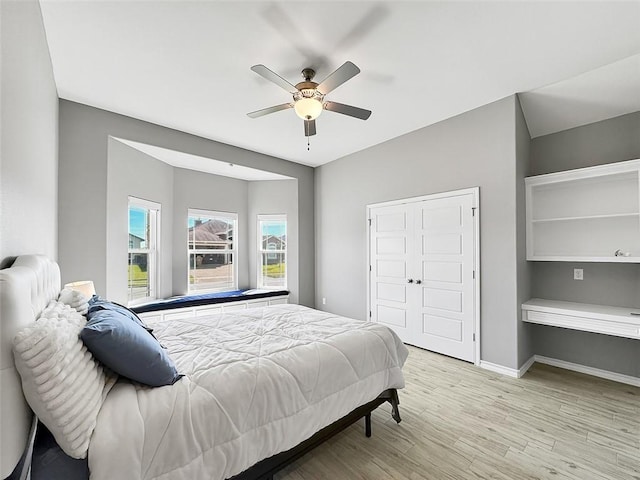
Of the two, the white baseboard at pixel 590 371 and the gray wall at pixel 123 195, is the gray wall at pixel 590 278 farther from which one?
the gray wall at pixel 123 195

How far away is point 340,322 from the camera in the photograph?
7.73 ft

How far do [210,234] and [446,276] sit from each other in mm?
3919

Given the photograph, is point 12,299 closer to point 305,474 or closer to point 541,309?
point 305,474

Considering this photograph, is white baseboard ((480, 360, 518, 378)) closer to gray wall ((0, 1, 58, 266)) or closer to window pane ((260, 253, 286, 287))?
window pane ((260, 253, 286, 287))

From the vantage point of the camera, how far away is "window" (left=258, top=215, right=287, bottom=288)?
5309 mm

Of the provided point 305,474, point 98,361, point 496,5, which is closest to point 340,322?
point 305,474

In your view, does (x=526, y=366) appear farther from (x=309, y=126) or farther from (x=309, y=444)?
(x=309, y=126)

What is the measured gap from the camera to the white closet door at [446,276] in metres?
3.29

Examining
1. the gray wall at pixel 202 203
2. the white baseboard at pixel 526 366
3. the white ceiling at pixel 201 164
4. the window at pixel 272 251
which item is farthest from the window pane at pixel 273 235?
the white baseboard at pixel 526 366

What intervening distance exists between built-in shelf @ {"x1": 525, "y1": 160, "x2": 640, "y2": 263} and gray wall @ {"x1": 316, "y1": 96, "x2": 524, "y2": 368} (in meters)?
0.43

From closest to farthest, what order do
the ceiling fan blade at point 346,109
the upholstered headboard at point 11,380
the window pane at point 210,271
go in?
the upholstered headboard at point 11,380 → the ceiling fan blade at point 346,109 → the window pane at point 210,271

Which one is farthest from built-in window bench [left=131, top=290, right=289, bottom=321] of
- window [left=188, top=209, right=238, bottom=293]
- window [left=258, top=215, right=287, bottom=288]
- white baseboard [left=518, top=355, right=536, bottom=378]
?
white baseboard [left=518, top=355, right=536, bottom=378]

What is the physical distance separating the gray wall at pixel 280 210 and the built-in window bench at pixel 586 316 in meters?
3.46

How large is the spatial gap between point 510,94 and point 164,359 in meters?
3.81
